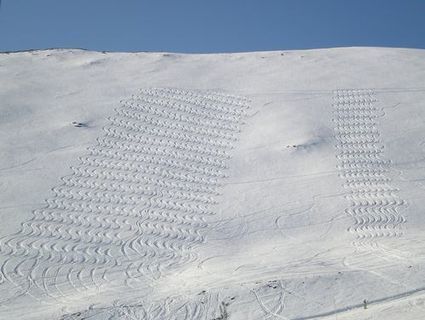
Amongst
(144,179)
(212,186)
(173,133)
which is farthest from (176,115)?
(212,186)

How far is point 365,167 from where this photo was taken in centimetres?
1326

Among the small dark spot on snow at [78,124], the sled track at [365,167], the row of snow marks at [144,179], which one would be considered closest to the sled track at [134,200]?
the row of snow marks at [144,179]

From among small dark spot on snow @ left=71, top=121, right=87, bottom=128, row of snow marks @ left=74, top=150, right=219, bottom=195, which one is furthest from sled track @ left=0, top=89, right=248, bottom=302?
small dark spot on snow @ left=71, top=121, right=87, bottom=128

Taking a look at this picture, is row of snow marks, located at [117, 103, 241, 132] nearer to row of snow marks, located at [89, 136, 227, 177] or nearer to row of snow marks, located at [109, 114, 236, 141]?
row of snow marks, located at [109, 114, 236, 141]

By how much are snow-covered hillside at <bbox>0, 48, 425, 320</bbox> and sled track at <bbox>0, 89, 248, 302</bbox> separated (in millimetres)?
42

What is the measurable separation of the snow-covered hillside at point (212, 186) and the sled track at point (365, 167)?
5 centimetres

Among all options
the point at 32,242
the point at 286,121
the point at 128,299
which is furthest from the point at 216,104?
the point at 128,299

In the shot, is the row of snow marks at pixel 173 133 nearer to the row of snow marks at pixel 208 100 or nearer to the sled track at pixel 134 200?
the sled track at pixel 134 200

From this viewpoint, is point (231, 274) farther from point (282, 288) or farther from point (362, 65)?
point (362, 65)

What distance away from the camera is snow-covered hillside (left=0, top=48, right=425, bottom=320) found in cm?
808

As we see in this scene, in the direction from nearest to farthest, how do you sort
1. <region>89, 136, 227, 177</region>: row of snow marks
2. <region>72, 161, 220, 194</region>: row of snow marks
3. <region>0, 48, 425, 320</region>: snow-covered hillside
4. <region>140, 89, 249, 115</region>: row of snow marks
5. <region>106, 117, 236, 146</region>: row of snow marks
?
1. <region>0, 48, 425, 320</region>: snow-covered hillside
2. <region>72, 161, 220, 194</region>: row of snow marks
3. <region>89, 136, 227, 177</region>: row of snow marks
4. <region>106, 117, 236, 146</region>: row of snow marks
5. <region>140, 89, 249, 115</region>: row of snow marks

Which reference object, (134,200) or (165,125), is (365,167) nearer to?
(165,125)

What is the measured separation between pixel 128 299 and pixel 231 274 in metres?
1.65

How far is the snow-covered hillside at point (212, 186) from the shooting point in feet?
26.5
